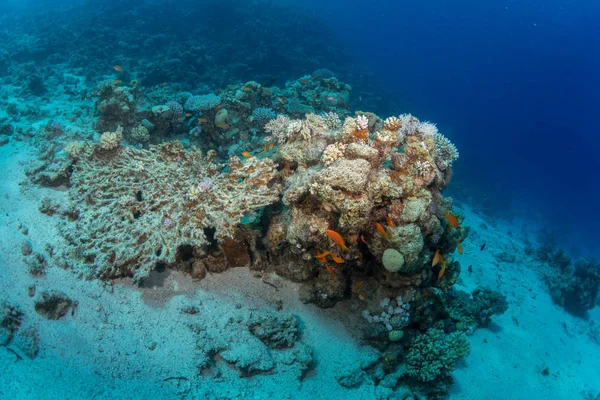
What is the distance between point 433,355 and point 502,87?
4100 inches

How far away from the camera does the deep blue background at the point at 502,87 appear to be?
44.7 m

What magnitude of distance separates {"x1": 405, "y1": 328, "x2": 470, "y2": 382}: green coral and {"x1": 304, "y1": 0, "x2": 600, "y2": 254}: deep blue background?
28.9 m

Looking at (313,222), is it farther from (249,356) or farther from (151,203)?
(151,203)

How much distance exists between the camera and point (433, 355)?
5.18 m

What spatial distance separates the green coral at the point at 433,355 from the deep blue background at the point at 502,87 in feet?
Answer: 95.0

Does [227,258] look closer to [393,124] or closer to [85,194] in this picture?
[85,194]

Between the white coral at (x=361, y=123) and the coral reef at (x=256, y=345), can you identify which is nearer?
the coral reef at (x=256, y=345)

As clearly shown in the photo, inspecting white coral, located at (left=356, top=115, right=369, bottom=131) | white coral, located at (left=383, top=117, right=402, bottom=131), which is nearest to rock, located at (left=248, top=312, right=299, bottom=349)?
white coral, located at (left=356, top=115, right=369, bottom=131)

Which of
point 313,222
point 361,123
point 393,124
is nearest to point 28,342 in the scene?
point 313,222

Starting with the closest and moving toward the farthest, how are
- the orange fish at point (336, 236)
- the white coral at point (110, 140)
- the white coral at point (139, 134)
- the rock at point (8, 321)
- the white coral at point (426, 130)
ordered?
the rock at point (8, 321) < the orange fish at point (336, 236) < the white coral at point (426, 130) < the white coral at point (110, 140) < the white coral at point (139, 134)

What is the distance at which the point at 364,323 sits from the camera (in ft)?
17.9

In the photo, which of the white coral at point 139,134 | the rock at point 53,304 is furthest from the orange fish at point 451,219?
the white coral at point 139,134

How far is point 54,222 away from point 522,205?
138ft

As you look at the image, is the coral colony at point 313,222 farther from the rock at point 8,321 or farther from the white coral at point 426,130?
the rock at point 8,321
